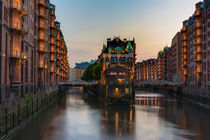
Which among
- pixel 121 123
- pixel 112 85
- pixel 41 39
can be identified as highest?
pixel 41 39

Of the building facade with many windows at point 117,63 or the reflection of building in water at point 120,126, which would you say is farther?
the building facade with many windows at point 117,63

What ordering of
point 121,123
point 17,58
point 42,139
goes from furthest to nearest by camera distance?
point 121,123 → point 17,58 → point 42,139

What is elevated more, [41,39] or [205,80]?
[41,39]

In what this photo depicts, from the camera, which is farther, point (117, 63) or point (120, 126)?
point (117, 63)

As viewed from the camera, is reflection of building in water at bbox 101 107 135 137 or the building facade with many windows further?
the building facade with many windows

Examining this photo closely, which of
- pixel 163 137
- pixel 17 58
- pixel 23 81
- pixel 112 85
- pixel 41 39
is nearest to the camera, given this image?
pixel 163 137

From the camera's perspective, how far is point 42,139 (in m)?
33.1

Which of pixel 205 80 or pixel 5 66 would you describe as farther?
pixel 205 80

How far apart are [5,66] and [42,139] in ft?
43.2

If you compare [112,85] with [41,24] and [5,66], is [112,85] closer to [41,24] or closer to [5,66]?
[41,24]

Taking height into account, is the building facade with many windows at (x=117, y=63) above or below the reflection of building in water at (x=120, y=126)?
above

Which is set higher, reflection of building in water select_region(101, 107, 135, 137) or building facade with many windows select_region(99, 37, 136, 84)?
building facade with many windows select_region(99, 37, 136, 84)

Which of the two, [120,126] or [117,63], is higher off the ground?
[117,63]

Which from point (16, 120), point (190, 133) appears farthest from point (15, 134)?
point (190, 133)
